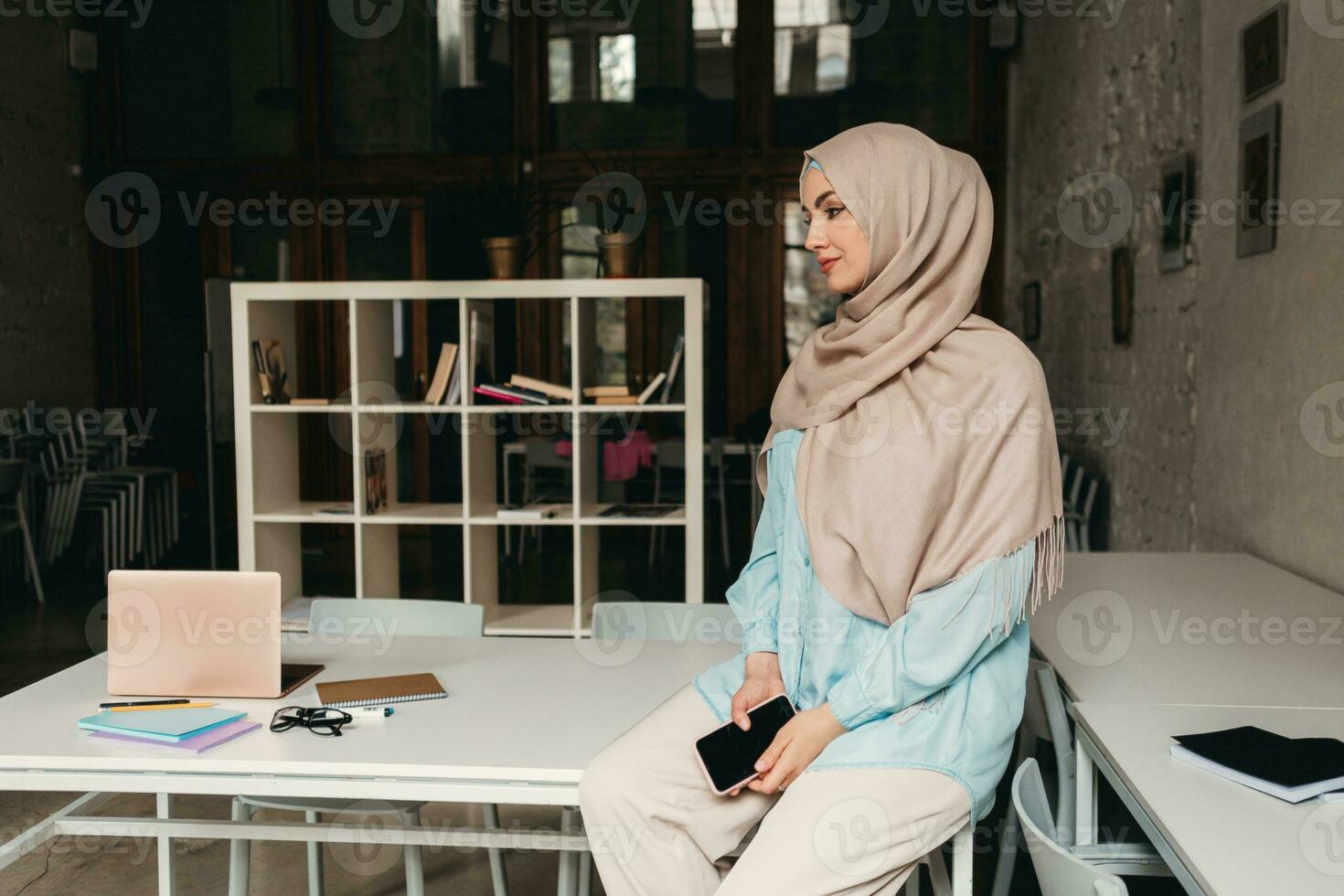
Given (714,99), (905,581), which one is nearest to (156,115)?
(714,99)

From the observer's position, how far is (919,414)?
74.8 inches

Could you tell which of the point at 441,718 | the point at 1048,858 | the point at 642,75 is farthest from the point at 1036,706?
the point at 642,75

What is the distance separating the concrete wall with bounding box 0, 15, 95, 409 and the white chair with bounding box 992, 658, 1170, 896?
23.0 ft

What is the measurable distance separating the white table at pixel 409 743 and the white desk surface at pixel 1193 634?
0.75 m

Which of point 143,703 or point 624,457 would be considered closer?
point 143,703

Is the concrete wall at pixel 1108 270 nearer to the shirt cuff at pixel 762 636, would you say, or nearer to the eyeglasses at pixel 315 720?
the shirt cuff at pixel 762 636

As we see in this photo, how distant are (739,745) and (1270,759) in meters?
0.76

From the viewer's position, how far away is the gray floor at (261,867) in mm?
2865

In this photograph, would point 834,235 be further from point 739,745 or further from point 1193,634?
point 1193,634

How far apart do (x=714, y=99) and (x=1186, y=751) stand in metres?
6.95

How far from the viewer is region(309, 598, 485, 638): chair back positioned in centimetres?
263

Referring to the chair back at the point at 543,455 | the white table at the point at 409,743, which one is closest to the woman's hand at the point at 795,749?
the white table at the point at 409,743

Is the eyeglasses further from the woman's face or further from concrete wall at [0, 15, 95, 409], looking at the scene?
concrete wall at [0, 15, 95, 409]

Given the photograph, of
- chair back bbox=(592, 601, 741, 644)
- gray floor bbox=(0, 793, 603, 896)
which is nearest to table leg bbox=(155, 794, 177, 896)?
gray floor bbox=(0, 793, 603, 896)
